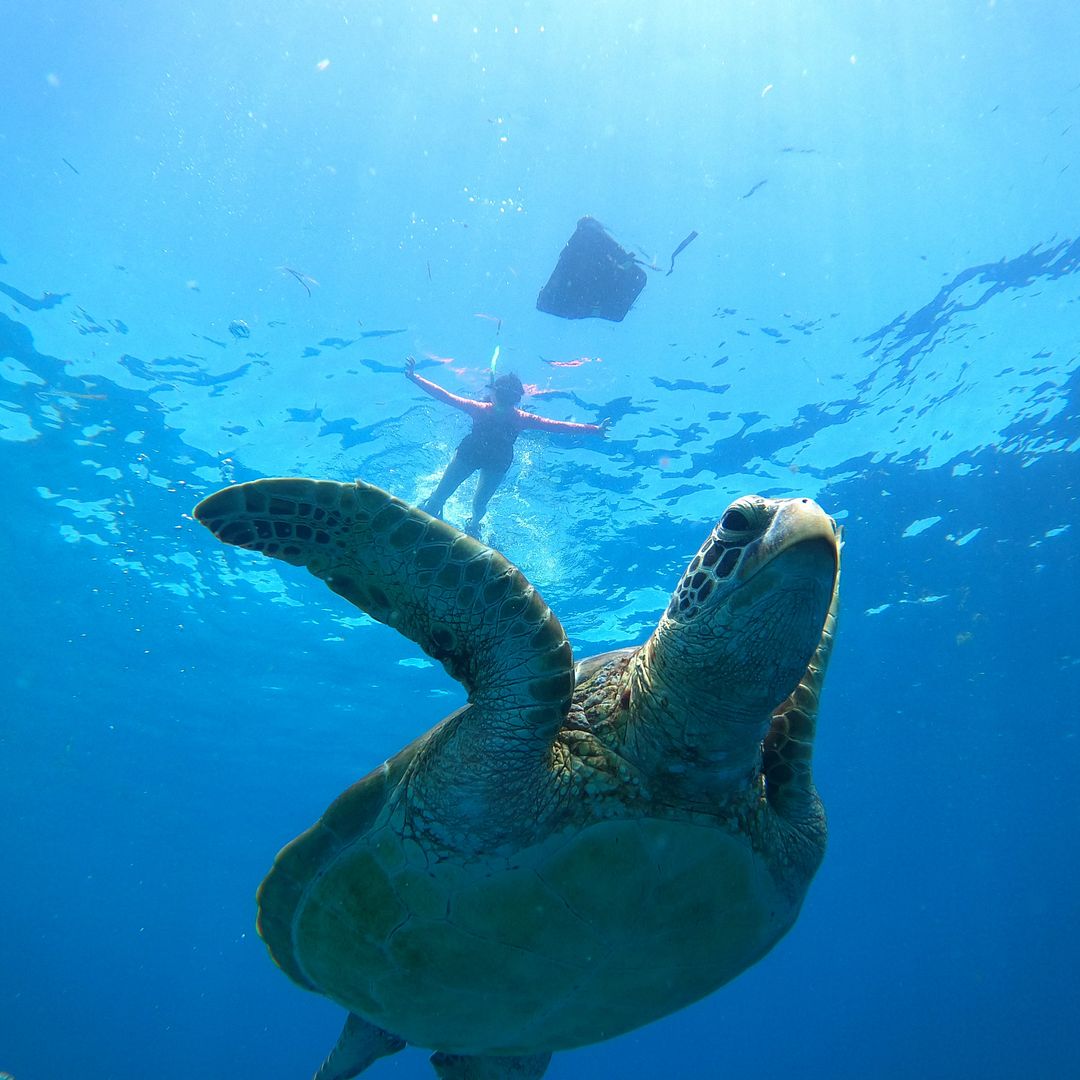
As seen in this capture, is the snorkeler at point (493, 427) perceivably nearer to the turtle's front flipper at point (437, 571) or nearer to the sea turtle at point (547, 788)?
the sea turtle at point (547, 788)

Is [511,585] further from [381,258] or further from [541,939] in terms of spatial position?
[381,258]

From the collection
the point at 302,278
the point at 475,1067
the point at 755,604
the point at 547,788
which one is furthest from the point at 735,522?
the point at 302,278

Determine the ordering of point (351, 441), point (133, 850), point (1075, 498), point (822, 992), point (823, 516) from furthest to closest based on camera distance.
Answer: point (822, 992)
point (133, 850)
point (1075, 498)
point (351, 441)
point (823, 516)

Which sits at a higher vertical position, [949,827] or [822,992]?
[822,992]

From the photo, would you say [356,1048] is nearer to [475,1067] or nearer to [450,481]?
[475,1067]

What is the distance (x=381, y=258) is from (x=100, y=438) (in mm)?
8026

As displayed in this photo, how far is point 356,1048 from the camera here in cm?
436

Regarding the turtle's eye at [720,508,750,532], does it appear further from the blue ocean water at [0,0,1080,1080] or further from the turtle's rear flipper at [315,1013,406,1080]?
the blue ocean water at [0,0,1080,1080]

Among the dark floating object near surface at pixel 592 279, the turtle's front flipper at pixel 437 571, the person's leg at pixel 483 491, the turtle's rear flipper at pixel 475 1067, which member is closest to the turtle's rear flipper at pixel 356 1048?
the turtle's rear flipper at pixel 475 1067

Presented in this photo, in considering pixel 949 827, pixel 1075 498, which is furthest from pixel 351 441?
pixel 949 827

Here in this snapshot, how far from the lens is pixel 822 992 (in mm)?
82562

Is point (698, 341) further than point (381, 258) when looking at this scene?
Yes

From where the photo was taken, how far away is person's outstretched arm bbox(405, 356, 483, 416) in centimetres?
1152

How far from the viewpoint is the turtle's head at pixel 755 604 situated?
76.0 inches
